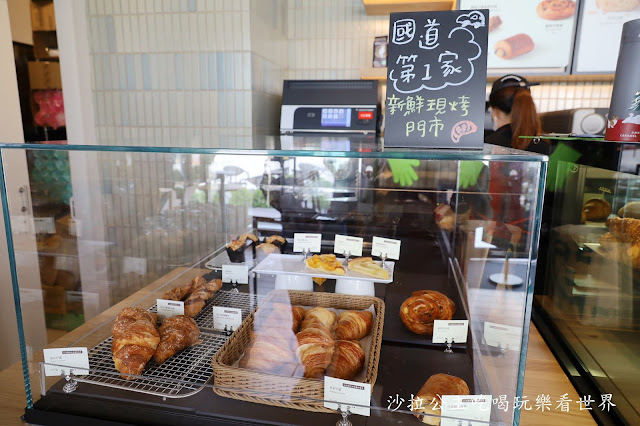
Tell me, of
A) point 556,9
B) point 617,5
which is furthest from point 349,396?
point 617,5

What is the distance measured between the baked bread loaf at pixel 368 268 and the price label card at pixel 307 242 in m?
0.18

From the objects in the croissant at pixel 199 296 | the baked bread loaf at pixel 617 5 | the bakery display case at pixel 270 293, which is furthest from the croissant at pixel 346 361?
the baked bread loaf at pixel 617 5

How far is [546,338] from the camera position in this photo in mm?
1458

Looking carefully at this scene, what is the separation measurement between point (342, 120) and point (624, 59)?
165 cm

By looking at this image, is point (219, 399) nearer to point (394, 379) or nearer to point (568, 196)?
point (394, 379)

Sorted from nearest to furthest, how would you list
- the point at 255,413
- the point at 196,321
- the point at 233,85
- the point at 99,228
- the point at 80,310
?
the point at 255,413
the point at 196,321
the point at 80,310
the point at 99,228
the point at 233,85

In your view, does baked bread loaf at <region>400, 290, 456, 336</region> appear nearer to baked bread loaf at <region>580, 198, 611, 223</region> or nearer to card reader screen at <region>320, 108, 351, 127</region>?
baked bread loaf at <region>580, 198, 611, 223</region>

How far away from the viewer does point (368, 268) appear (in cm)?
149

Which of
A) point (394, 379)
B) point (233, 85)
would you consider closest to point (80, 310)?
point (394, 379)

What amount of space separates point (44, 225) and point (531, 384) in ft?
5.00

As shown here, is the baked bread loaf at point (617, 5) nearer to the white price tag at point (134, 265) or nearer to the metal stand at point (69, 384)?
the white price tag at point (134, 265)

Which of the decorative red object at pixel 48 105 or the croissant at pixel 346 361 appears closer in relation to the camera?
the croissant at pixel 346 361

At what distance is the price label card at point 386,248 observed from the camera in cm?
169

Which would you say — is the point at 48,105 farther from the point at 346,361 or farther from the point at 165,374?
the point at 346,361
